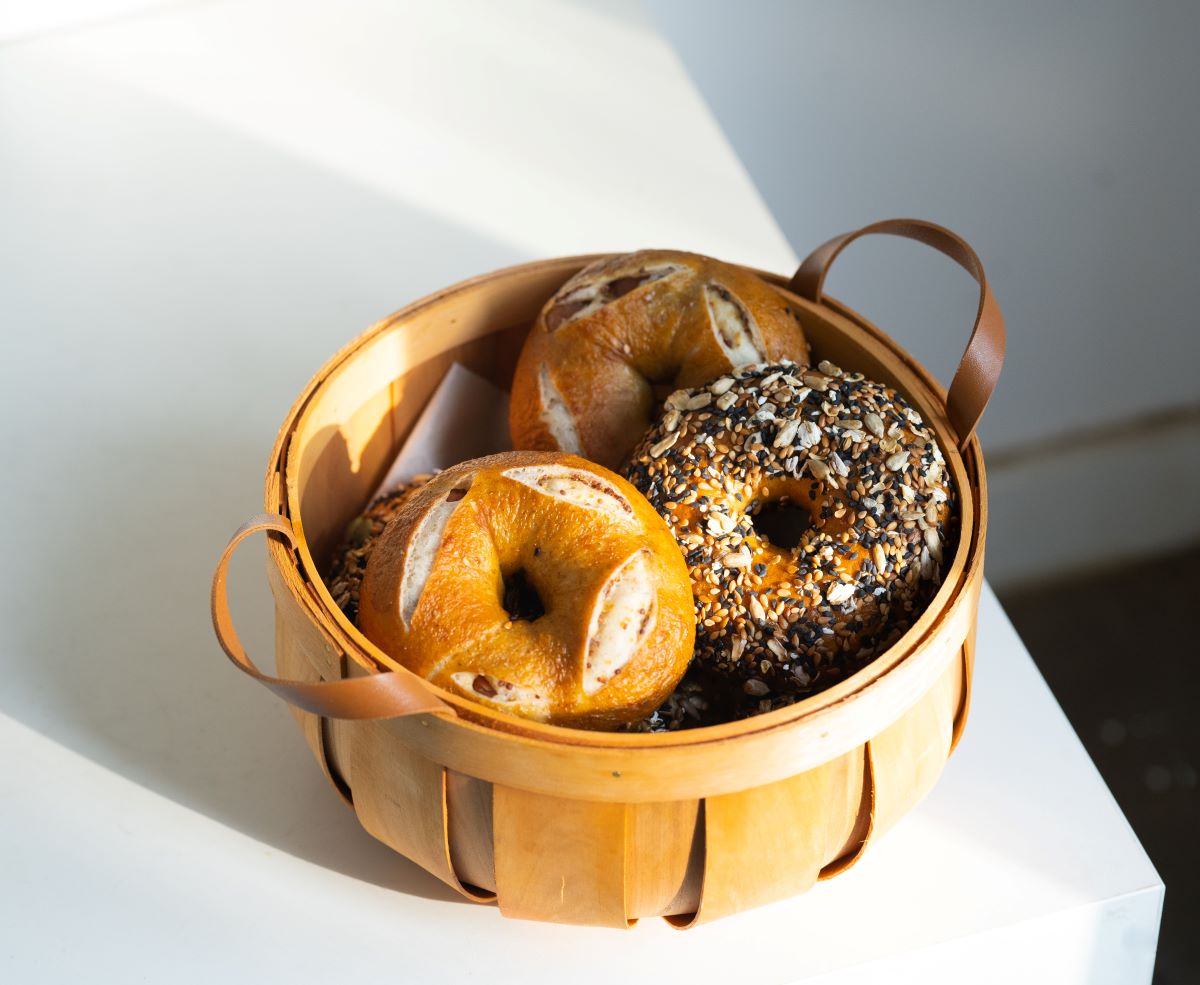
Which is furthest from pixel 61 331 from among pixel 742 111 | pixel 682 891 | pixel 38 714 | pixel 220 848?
pixel 742 111

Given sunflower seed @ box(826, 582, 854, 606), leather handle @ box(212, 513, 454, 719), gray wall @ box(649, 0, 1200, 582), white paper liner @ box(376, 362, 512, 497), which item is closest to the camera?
leather handle @ box(212, 513, 454, 719)

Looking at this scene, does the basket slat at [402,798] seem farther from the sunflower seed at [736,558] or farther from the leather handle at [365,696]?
the sunflower seed at [736,558]

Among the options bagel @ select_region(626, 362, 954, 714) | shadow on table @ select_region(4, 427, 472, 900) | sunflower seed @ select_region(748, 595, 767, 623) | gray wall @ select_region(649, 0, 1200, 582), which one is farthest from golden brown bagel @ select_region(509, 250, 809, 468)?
gray wall @ select_region(649, 0, 1200, 582)

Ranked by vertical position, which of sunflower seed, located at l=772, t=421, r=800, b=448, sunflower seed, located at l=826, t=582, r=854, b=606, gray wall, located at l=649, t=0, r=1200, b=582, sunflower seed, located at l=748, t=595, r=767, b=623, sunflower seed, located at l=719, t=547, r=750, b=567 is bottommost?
gray wall, located at l=649, t=0, r=1200, b=582

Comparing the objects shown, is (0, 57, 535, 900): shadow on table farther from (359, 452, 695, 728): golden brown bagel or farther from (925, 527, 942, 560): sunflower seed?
(925, 527, 942, 560): sunflower seed

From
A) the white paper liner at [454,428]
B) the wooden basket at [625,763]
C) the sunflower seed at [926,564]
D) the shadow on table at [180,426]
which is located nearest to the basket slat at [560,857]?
the wooden basket at [625,763]
